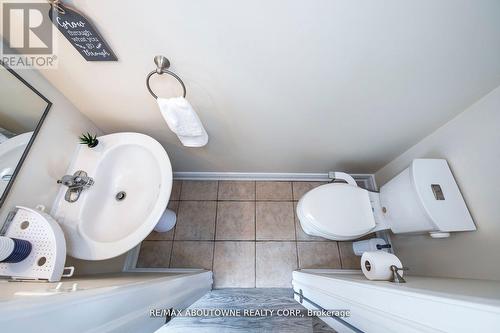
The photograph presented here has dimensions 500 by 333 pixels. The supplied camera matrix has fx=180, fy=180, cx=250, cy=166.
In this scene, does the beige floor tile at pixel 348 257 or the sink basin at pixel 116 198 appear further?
the beige floor tile at pixel 348 257

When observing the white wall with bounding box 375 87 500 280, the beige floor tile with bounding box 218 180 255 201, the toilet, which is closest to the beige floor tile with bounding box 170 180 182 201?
the beige floor tile with bounding box 218 180 255 201

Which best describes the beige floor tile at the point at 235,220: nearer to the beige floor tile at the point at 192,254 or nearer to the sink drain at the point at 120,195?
the beige floor tile at the point at 192,254

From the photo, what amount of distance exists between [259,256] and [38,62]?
160 cm

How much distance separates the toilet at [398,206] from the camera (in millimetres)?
852

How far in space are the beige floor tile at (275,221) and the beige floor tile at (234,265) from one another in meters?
0.14

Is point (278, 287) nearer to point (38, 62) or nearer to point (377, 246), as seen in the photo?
point (377, 246)

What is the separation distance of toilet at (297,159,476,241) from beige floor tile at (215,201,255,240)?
523 millimetres

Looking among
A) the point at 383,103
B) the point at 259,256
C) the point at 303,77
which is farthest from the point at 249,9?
the point at 259,256

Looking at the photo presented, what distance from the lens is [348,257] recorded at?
1416 millimetres

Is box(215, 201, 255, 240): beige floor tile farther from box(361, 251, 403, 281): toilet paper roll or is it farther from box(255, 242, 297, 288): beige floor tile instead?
box(361, 251, 403, 281): toilet paper roll

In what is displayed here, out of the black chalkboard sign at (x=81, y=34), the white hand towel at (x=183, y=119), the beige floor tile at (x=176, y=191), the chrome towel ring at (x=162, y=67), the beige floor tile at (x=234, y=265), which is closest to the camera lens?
the black chalkboard sign at (x=81, y=34)

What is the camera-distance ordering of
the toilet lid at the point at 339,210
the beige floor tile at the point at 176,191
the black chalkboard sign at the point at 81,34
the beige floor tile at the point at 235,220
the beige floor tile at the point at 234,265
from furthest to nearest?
the beige floor tile at the point at 176,191 → the beige floor tile at the point at 235,220 → the beige floor tile at the point at 234,265 → the toilet lid at the point at 339,210 → the black chalkboard sign at the point at 81,34

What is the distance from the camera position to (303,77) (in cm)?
76

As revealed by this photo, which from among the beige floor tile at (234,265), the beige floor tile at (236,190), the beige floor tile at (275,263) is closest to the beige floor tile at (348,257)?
the beige floor tile at (275,263)
